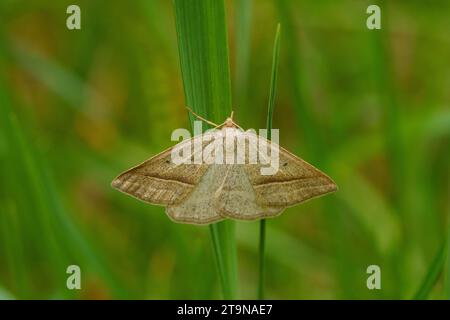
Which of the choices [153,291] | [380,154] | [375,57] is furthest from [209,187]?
[380,154]

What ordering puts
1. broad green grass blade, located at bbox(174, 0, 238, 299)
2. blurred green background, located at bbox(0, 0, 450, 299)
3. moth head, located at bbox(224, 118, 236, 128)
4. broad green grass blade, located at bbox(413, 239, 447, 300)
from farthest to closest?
blurred green background, located at bbox(0, 0, 450, 299) → moth head, located at bbox(224, 118, 236, 128) → broad green grass blade, located at bbox(413, 239, 447, 300) → broad green grass blade, located at bbox(174, 0, 238, 299)

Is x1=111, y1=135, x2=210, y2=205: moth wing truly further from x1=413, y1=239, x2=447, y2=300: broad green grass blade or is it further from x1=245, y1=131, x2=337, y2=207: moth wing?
x1=413, y1=239, x2=447, y2=300: broad green grass blade

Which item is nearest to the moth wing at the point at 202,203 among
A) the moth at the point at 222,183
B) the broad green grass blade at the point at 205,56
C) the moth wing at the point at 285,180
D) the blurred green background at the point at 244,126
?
the moth at the point at 222,183

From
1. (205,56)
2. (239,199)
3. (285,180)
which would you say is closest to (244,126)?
(285,180)

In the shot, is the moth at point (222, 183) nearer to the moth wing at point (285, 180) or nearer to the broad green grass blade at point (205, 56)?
the moth wing at point (285, 180)

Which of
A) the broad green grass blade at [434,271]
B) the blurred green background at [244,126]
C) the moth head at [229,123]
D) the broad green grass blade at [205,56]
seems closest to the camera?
the broad green grass blade at [205,56]

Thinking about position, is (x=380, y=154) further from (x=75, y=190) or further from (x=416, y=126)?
(x=75, y=190)

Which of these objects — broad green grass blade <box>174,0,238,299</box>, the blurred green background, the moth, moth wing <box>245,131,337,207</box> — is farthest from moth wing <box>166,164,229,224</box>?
the blurred green background

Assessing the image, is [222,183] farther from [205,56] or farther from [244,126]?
[244,126]
